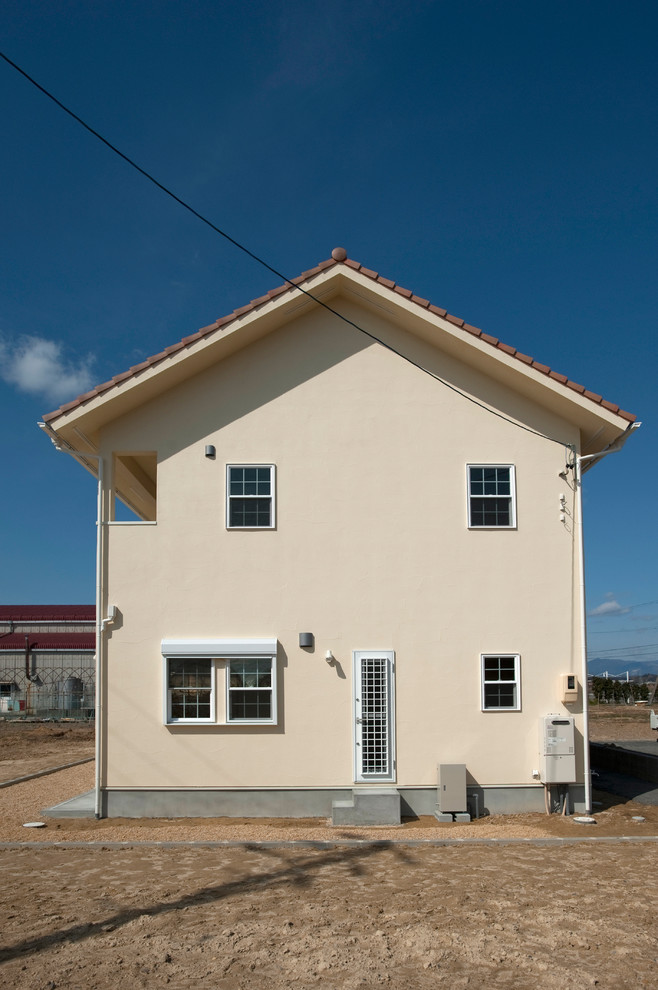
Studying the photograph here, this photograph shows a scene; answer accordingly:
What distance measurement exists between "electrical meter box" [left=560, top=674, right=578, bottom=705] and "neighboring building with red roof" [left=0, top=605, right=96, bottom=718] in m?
29.1

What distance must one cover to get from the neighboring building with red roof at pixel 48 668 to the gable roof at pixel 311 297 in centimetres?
2777

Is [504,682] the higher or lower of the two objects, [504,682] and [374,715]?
the higher

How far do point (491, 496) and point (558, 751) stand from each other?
4.31 m

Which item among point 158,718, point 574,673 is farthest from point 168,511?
point 574,673

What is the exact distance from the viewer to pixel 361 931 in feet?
24.0

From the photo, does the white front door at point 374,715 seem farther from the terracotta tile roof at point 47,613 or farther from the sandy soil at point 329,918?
the terracotta tile roof at point 47,613

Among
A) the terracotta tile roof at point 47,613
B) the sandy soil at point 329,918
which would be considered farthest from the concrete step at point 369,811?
the terracotta tile roof at point 47,613

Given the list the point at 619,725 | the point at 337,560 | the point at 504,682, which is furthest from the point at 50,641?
the point at 504,682

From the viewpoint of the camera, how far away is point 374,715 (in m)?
12.8

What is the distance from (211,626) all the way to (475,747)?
4796 millimetres

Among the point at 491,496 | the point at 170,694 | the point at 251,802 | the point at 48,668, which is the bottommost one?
the point at 48,668

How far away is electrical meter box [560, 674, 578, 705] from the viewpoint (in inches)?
504

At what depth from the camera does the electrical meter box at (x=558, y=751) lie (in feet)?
40.9

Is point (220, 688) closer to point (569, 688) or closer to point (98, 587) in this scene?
point (98, 587)
